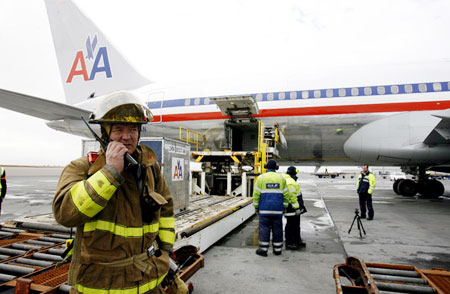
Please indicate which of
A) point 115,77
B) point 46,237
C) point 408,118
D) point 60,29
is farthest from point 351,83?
point 60,29

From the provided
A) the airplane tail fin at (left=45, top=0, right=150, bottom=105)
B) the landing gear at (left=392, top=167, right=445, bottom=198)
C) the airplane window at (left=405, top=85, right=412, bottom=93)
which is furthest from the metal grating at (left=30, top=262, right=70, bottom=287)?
the landing gear at (left=392, top=167, right=445, bottom=198)

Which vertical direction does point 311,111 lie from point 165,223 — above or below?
above

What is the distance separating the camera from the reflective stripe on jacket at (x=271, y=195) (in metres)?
4.52

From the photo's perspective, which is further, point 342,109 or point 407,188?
point 407,188

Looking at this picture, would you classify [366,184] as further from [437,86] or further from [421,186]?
[421,186]

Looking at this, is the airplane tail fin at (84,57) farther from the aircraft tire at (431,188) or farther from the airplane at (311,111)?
the aircraft tire at (431,188)

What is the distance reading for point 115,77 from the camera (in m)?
13.0

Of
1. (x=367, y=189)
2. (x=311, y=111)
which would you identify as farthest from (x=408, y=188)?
(x=367, y=189)

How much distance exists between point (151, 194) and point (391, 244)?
5037 millimetres

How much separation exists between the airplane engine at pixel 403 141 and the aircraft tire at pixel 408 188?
13.2 ft

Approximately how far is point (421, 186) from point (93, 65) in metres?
16.5

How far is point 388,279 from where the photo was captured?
9.07 feet

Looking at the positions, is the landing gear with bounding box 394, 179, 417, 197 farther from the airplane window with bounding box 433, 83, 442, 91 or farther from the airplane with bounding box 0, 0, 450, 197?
the airplane window with bounding box 433, 83, 442, 91

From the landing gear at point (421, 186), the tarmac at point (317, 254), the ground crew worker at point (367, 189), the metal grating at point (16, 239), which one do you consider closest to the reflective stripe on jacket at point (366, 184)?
the ground crew worker at point (367, 189)
